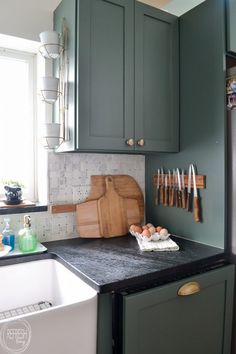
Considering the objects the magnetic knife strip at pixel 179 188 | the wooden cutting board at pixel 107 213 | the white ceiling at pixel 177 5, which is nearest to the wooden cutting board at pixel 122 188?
the wooden cutting board at pixel 107 213

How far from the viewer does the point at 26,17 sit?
5.19 feet

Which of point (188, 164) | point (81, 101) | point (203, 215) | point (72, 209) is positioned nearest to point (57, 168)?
point (72, 209)

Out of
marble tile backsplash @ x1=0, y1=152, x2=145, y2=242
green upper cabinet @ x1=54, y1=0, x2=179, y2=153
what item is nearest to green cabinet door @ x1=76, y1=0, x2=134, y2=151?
green upper cabinet @ x1=54, y1=0, x2=179, y2=153

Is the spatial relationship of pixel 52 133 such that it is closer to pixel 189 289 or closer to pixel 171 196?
pixel 171 196

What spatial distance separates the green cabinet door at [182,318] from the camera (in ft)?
3.59

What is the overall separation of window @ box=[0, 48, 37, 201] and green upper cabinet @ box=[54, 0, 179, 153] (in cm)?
31

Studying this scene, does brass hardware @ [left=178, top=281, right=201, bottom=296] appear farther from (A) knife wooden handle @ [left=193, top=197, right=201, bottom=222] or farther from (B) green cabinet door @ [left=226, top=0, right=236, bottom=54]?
(B) green cabinet door @ [left=226, top=0, right=236, bottom=54]

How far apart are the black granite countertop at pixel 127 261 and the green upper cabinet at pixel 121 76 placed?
0.52 m

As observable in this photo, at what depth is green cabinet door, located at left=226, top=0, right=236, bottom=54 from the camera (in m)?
1.46

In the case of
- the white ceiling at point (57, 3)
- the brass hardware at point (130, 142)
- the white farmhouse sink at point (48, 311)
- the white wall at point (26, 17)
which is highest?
the white ceiling at point (57, 3)

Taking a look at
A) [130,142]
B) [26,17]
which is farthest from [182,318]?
[26,17]

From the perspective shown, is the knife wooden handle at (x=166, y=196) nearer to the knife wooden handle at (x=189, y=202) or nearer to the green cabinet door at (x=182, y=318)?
the knife wooden handle at (x=189, y=202)

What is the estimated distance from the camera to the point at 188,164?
1.69 meters

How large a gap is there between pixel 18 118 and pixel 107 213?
780 millimetres
